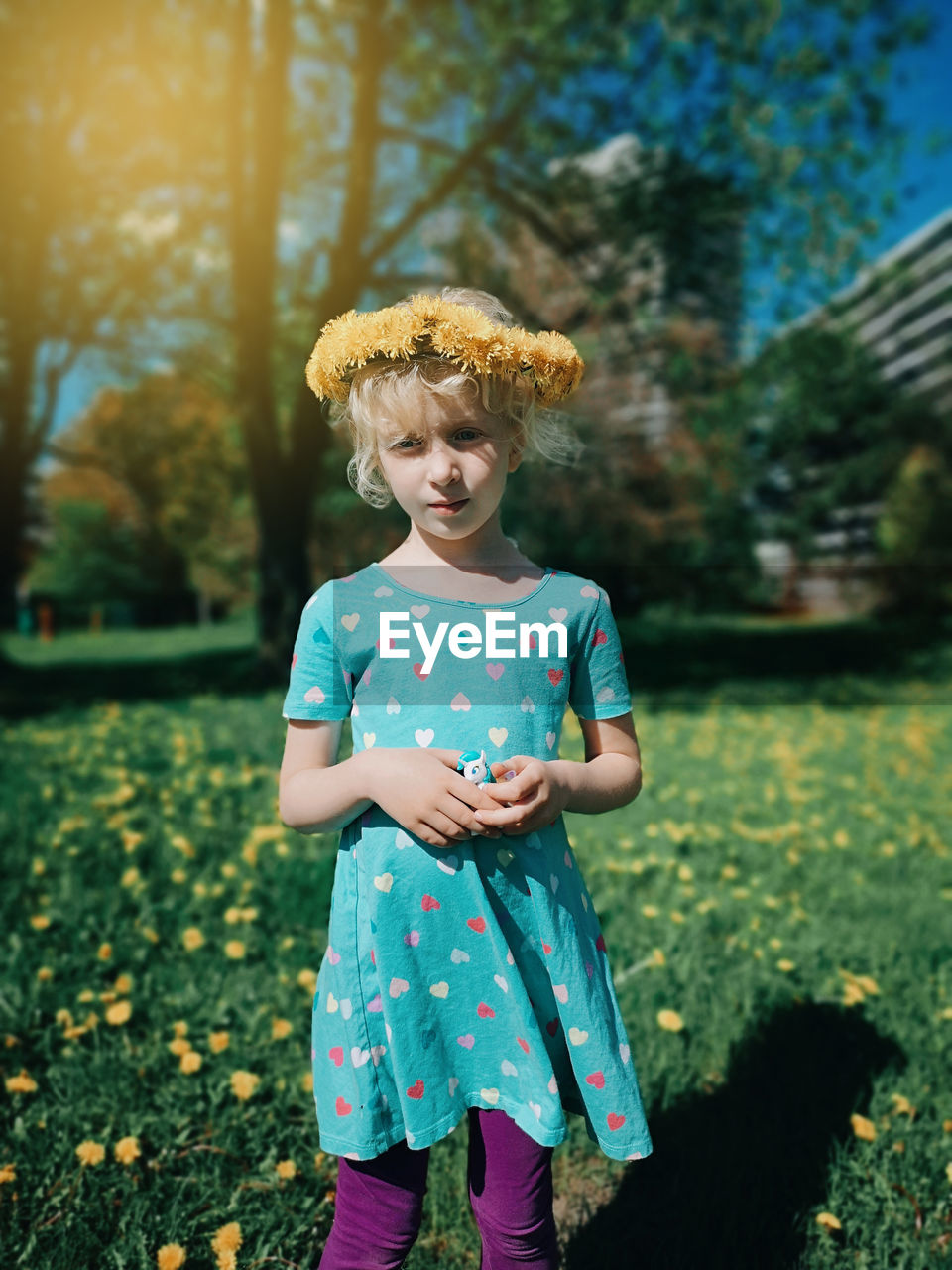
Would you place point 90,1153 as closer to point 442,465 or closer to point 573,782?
point 573,782

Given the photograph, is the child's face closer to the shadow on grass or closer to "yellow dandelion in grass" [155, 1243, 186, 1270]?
"yellow dandelion in grass" [155, 1243, 186, 1270]

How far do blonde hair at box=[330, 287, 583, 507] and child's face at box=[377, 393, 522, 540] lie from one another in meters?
0.02

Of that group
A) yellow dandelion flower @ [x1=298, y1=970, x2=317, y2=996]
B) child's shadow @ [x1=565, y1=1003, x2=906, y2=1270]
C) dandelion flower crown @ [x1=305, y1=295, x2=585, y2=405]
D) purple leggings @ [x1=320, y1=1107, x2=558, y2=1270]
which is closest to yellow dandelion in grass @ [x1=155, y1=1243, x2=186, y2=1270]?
purple leggings @ [x1=320, y1=1107, x2=558, y2=1270]

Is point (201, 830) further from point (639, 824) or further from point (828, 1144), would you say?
point (828, 1144)

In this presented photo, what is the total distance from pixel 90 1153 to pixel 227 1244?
1.35 feet

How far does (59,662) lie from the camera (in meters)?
15.3

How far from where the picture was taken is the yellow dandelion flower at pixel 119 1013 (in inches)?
96.0

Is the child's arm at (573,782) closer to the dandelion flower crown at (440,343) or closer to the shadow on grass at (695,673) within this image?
the dandelion flower crown at (440,343)

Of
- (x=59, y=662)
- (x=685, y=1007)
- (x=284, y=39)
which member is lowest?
(x=685, y=1007)

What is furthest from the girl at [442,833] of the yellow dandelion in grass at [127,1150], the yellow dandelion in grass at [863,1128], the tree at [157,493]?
the tree at [157,493]

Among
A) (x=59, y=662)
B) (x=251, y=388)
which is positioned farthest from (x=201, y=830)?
(x=59, y=662)

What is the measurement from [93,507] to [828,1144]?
131 feet

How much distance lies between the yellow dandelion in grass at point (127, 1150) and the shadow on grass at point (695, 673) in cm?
654

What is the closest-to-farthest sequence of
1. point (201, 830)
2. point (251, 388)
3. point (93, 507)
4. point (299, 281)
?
point (201, 830), point (251, 388), point (299, 281), point (93, 507)
